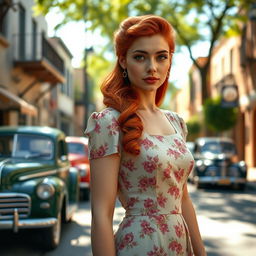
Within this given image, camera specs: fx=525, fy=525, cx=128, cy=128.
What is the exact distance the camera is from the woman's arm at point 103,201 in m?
1.98

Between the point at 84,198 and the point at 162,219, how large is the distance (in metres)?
11.0

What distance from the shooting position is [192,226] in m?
2.37

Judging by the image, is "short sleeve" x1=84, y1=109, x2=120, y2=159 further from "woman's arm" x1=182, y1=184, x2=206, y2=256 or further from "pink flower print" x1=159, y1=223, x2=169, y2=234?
"woman's arm" x1=182, y1=184, x2=206, y2=256

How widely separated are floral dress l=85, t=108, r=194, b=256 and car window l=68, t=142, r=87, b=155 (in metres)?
11.1

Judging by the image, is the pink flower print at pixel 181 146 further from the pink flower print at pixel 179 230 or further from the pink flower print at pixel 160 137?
the pink flower print at pixel 179 230

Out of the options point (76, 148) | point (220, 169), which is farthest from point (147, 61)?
point (220, 169)

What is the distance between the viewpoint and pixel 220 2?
2169cm

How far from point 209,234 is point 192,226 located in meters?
5.69

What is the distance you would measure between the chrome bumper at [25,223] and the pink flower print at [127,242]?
15.0 ft

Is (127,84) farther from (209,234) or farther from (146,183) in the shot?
(209,234)

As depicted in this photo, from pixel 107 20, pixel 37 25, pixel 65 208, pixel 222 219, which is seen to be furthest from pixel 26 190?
pixel 37 25

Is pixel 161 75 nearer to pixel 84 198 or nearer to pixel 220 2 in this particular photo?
pixel 84 198

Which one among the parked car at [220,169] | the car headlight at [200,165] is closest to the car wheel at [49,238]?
the parked car at [220,169]

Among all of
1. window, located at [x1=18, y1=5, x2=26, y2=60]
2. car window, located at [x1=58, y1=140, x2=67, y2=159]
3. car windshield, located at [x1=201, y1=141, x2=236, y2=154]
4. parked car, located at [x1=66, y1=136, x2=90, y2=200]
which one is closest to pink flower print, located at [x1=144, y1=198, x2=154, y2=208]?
car window, located at [x1=58, y1=140, x2=67, y2=159]
